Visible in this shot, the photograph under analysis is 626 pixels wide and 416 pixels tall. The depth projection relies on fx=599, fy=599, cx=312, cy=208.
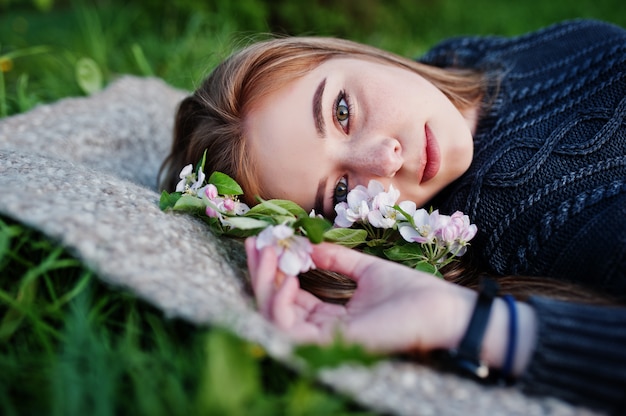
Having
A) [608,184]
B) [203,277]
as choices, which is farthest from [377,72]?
[203,277]

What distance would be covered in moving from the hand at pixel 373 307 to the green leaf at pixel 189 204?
0.29 m

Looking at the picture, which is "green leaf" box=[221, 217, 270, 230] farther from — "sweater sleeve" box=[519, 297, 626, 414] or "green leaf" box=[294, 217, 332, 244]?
"sweater sleeve" box=[519, 297, 626, 414]

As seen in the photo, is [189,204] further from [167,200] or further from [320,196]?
[320,196]

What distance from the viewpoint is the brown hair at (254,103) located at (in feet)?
5.51

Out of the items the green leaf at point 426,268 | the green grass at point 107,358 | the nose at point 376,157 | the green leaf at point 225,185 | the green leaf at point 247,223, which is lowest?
the green grass at point 107,358

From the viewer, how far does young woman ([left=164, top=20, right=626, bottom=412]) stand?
124cm

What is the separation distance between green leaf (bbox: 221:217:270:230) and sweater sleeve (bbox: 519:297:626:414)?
73cm

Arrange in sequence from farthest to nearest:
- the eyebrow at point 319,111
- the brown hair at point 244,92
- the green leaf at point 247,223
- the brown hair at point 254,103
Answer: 1. the brown hair at point 244,92
2. the eyebrow at point 319,111
3. the brown hair at point 254,103
4. the green leaf at point 247,223

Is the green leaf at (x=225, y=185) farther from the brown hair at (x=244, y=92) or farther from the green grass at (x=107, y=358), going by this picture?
the green grass at (x=107, y=358)

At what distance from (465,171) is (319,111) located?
0.56m

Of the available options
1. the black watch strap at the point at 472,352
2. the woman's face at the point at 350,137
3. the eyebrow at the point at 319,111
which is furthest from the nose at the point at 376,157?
the black watch strap at the point at 472,352

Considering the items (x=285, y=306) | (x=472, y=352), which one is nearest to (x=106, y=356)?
(x=285, y=306)

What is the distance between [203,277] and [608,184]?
115 centimetres

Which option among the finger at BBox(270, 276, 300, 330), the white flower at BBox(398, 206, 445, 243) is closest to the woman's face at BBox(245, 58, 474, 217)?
the white flower at BBox(398, 206, 445, 243)
